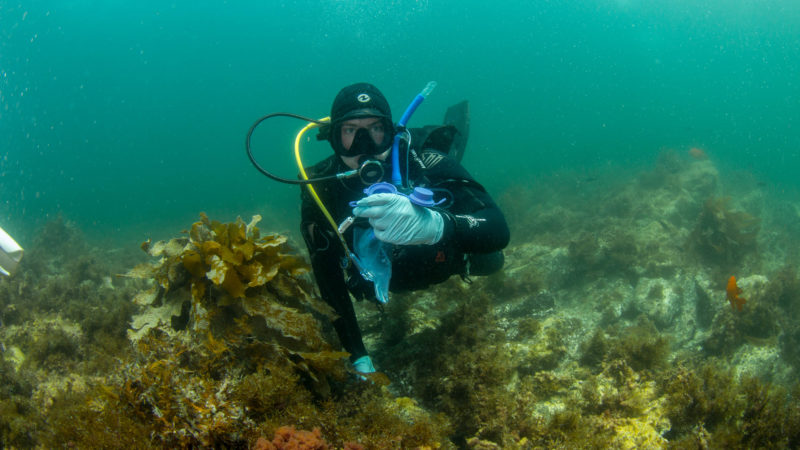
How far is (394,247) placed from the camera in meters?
3.20

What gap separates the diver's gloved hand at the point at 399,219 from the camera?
2.30 m

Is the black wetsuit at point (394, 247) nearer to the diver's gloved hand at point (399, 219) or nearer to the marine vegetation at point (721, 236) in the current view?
the diver's gloved hand at point (399, 219)

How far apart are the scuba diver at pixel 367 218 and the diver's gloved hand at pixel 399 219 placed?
0.66 ft

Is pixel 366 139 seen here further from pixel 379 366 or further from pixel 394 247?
pixel 379 366

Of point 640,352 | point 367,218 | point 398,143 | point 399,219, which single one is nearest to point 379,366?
point 367,218

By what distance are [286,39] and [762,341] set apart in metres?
109

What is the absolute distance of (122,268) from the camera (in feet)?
38.2

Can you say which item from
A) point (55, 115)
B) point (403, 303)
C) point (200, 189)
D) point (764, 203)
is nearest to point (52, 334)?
point (403, 303)

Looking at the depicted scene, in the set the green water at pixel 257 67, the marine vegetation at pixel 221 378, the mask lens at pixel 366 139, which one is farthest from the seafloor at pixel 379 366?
the green water at pixel 257 67

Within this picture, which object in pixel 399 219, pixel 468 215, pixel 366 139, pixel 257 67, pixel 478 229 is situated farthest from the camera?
pixel 257 67

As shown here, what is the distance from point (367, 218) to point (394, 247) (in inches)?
14.5

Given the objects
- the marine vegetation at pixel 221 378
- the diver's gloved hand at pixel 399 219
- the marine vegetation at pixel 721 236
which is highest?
the diver's gloved hand at pixel 399 219

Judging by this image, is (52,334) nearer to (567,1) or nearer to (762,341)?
(762,341)

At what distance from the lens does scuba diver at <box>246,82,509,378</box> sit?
2.98 m
